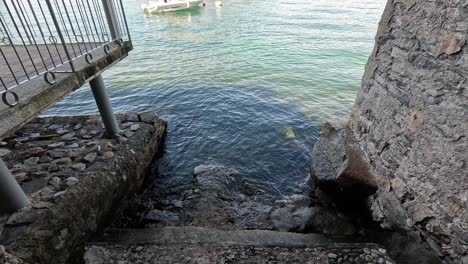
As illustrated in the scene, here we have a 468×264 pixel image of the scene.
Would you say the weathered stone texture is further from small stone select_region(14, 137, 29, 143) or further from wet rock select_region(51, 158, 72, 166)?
small stone select_region(14, 137, 29, 143)

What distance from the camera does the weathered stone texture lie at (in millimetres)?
2701

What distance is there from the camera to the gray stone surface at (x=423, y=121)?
270 centimetres

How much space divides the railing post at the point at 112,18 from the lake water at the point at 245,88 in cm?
310

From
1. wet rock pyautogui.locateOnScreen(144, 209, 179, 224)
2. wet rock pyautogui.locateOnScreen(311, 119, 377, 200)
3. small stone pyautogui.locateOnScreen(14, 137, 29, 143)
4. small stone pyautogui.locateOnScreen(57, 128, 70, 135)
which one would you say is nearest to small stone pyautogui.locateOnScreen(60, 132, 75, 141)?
small stone pyautogui.locateOnScreen(57, 128, 70, 135)

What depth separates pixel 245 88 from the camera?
35.2 ft

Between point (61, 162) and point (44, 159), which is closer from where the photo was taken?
point (61, 162)

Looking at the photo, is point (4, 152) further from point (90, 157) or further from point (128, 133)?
point (128, 133)

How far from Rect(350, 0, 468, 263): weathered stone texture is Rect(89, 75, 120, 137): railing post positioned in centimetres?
461

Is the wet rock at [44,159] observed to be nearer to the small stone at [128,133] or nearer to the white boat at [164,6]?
the small stone at [128,133]

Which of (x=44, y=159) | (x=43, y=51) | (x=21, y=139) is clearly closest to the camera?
(x=43, y=51)

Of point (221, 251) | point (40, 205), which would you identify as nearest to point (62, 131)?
point (40, 205)

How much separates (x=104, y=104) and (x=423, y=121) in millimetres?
5050

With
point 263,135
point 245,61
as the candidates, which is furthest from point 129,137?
point 245,61

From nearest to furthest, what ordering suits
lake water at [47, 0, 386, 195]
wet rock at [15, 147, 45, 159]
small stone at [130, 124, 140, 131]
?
wet rock at [15, 147, 45, 159], small stone at [130, 124, 140, 131], lake water at [47, 0, 386, 195]
